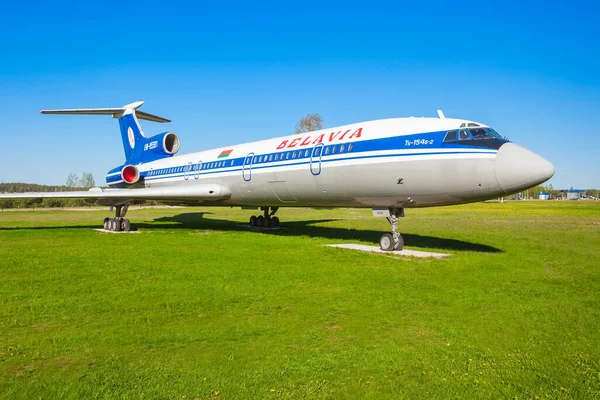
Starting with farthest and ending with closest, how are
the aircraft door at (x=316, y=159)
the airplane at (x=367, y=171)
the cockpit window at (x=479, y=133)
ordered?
the aircraft door at (x=316, y=159) < the cockpit window at (x=479, y=133) < the airplane at (x=367, y=171)

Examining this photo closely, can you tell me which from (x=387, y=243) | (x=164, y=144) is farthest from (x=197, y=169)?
(x=387, y=243)

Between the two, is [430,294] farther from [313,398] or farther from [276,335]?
[313,398]

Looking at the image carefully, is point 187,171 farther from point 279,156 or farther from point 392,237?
point 392,237

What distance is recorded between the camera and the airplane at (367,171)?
37.3ft

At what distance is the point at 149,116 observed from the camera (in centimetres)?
3058

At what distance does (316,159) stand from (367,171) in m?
2.35

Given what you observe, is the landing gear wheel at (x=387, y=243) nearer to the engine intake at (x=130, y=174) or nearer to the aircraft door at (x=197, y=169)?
the aircraft door at (x=197, y=169)

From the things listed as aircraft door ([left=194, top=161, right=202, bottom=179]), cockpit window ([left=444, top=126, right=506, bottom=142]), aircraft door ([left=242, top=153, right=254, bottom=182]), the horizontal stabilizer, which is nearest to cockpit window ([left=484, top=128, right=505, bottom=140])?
cockpit window ([left=444, top=126, right=506, bottom=142])

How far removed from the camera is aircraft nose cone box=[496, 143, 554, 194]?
10648mm

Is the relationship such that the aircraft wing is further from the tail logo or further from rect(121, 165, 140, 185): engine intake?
the tail logo

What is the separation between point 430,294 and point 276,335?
346 centimetres

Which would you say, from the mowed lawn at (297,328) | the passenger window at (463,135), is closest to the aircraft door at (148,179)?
the mowed lawn at (297,328)

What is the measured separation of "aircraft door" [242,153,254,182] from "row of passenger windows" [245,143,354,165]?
67mm

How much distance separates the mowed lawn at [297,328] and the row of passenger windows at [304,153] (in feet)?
13.7
